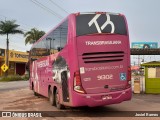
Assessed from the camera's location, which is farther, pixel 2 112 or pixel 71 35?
pixel 2 112

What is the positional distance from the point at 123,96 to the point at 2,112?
194 inches

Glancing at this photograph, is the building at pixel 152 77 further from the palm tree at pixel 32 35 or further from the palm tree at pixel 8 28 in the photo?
the palm tree at pixel 32 35

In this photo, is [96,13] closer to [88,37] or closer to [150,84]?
[88,37]

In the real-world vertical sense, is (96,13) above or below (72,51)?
above

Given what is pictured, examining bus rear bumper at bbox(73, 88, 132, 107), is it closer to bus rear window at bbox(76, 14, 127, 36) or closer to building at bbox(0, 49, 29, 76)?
bus rear window at bbox(76, 14, 127, 36)

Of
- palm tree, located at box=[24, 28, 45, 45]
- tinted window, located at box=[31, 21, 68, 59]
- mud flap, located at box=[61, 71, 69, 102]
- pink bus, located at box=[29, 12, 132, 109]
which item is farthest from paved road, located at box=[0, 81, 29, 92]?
palm tree, located at box=[24, 28, 45, 45]

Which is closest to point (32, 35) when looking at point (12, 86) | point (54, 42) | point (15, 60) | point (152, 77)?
point (15, 60)

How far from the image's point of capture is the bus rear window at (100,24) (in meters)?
13.2

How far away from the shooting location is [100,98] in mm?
12906

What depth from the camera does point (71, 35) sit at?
517 inches

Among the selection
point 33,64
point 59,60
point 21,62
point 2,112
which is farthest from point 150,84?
point 21,62

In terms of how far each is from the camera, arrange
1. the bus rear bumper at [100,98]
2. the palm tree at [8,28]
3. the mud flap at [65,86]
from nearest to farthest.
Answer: the bus rear bumper at [100,98], the mud flap at [65,86], the palm tree at [8,28]

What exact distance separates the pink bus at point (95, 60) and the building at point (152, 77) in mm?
10609

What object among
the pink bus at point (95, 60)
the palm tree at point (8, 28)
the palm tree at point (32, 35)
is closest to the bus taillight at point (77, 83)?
the pink bus at point (95, 60)
